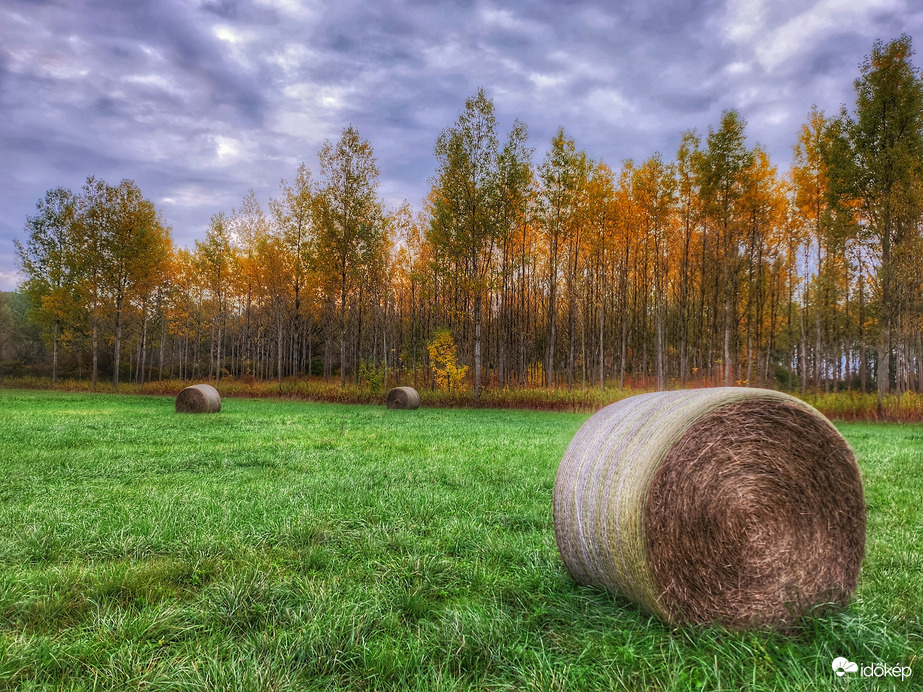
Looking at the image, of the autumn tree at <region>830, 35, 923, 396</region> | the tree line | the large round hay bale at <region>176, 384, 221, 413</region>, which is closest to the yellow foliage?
the tree line

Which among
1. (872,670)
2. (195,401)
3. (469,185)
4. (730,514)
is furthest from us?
(469,185)

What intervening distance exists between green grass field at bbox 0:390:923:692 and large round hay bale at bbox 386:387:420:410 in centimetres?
1519

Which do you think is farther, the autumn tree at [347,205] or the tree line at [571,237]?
the autumn tree at [347,205]

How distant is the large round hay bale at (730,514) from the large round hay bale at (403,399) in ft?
61.0

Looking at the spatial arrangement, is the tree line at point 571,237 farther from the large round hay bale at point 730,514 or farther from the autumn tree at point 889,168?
the large round hay bale at point 730,514

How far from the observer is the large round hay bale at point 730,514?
8.99 feet

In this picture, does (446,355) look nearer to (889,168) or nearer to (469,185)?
(469,185)

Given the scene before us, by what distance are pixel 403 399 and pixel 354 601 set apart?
733 inches

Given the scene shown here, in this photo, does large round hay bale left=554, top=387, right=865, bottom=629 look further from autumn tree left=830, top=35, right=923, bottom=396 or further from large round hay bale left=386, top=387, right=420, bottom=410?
autumn tree left=830, top=35, right=923, bottom=396

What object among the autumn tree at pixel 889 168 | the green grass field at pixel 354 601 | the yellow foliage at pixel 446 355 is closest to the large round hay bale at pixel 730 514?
the green grass field at pixel 354 601

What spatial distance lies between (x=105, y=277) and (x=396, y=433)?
97.3 feet

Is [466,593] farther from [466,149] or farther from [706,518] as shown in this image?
[466,149]

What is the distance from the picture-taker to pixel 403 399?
2141 cm

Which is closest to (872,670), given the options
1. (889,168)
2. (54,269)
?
(889,168)
